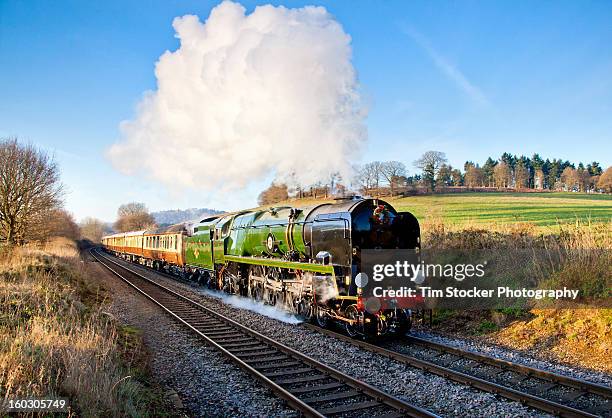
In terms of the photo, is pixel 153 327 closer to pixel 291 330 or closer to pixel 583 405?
pixel 291 330

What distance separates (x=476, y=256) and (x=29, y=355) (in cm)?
1186

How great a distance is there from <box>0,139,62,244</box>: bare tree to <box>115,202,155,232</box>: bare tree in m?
60.1

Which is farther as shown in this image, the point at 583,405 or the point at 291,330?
the point at 291,330

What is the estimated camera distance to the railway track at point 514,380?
5.62 m

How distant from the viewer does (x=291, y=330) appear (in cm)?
1051

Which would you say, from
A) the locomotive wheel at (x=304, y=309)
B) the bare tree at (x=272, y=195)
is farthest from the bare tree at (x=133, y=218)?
the locomotive wheel at (x=304, y=309)

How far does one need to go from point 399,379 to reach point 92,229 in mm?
122433

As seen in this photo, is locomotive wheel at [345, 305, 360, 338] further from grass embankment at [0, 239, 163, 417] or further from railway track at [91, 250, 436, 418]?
grass embankment at [0, 239, 163, 417]

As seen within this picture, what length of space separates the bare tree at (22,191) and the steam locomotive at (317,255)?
49.0 ft

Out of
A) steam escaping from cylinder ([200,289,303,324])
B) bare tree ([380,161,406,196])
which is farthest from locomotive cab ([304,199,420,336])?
bare tree ([380,161,406,196])

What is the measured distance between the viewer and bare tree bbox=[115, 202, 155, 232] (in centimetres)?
9156

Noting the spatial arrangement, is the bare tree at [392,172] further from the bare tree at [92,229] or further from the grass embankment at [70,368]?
the bare tree at [92,229]

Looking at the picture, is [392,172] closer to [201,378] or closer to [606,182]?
[201,378]

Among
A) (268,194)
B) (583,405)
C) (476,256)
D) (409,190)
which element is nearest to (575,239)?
(476,256)
